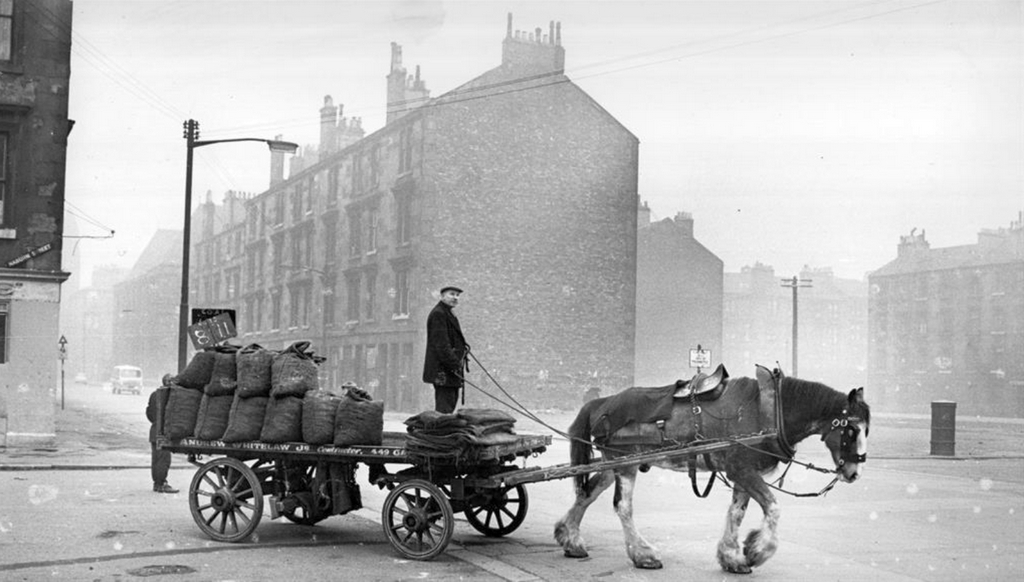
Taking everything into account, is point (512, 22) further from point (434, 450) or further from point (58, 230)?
point (434, 450)

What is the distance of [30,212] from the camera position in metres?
20.0

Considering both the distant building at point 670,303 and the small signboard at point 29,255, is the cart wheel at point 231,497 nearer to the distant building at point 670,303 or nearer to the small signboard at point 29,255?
the small signboard at point 29,255

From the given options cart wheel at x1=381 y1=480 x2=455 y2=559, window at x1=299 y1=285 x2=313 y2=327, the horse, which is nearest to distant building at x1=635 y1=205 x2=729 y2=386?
window at x1=299 y1=285 x2=313 y2=327

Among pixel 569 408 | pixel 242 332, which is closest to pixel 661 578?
pixel 569 408

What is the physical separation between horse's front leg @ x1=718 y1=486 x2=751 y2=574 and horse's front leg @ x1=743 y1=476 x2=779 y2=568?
3.9 inches

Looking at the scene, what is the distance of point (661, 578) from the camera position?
752 centimetres

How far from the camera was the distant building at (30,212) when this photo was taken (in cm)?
1983

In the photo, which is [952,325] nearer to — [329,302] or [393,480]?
[329,302]

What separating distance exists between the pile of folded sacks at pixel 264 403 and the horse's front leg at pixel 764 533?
3158 millimetres

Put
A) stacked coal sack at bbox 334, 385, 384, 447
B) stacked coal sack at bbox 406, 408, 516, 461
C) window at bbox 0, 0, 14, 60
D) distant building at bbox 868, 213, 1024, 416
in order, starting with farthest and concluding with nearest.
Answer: distant building at bbox 868, 213, 1024, 416 < window at bbox 0, 0, 14, 60 < stacked coal sack at bbox 334, 385, 384, 447 < stacked coal sack at bbox 406, 408, 516, 461

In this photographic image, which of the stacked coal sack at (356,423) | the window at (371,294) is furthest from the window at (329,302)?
the stacked coal sack at (356,423)

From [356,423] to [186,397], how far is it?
5.90 ft

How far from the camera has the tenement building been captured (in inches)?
1532

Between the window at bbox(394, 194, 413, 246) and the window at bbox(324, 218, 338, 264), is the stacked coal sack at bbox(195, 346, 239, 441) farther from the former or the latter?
the window at bbox(324, 218, 338, 264)
